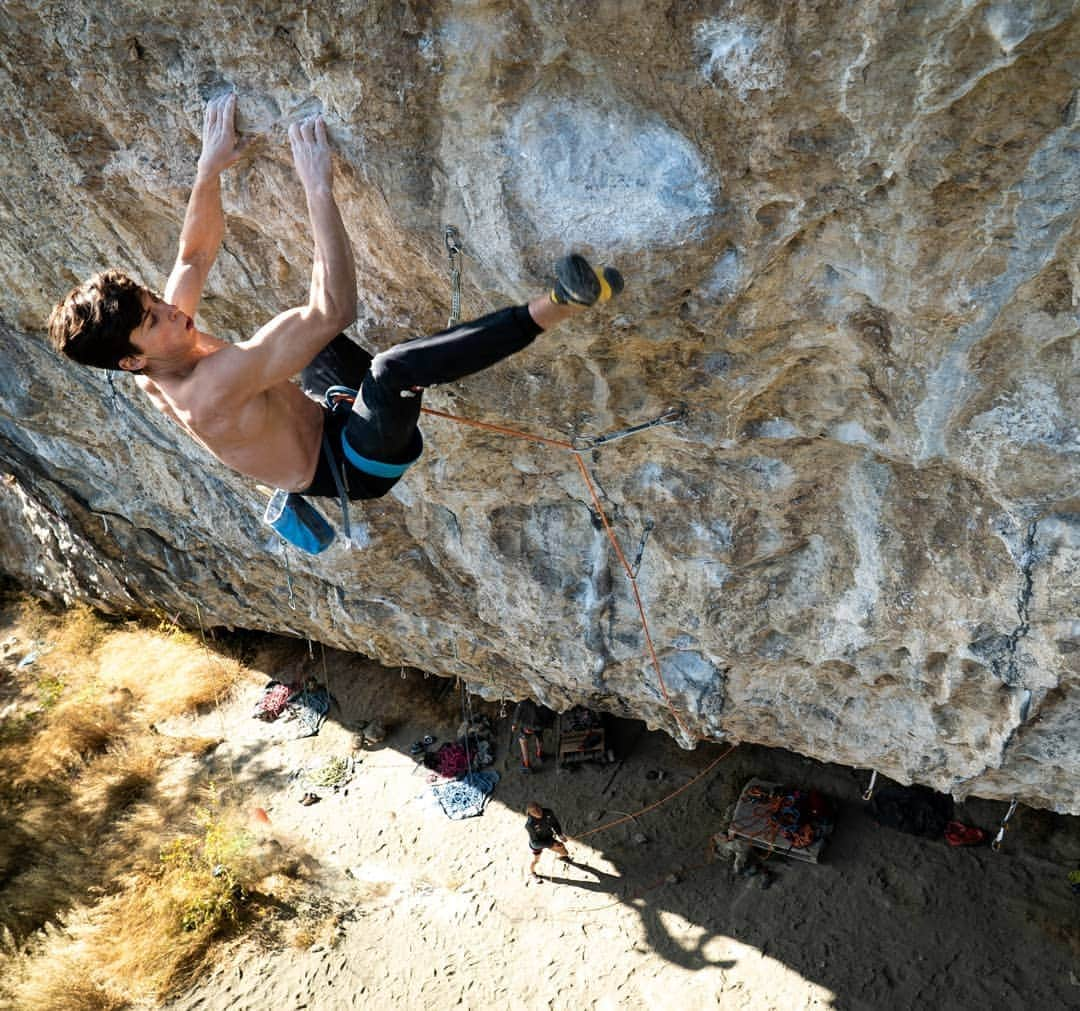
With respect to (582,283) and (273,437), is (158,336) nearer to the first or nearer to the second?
(273,437)

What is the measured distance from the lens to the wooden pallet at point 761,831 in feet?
18.5

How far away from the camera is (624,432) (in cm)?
321

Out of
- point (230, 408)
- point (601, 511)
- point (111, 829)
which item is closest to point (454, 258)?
point (230, 408)

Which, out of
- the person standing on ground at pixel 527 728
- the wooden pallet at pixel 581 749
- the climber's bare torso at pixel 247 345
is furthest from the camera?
the person standing on ground at pixel 527 728

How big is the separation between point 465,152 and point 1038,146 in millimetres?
1442

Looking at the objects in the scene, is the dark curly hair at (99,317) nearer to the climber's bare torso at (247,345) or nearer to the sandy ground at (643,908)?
the climber's bare torso at (247,345)

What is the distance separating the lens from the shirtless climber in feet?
7.20

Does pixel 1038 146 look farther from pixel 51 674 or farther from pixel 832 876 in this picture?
pixel 51 674

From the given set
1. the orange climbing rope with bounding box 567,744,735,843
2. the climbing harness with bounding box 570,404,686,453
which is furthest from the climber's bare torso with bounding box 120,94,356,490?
the orange climbing rope with bounding box 567,744,735,843

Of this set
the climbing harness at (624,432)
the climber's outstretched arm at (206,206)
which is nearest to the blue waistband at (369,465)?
the climber's outstretched arm at (206,206)

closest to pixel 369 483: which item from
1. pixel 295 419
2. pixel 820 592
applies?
pixel 295 419

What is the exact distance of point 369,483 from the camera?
2.79m

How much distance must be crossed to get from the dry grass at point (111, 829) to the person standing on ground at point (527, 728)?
1925 millimetres

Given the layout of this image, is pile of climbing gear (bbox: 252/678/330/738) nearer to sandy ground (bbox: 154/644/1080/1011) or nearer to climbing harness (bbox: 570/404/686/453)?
sandy ground (bbox: 154/644/1080/1011)
